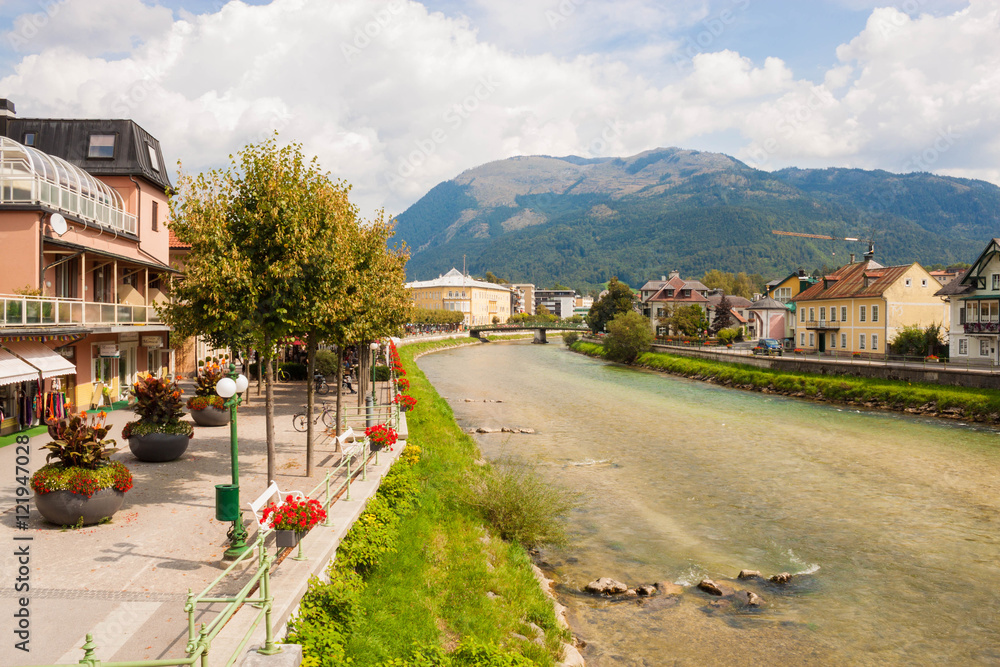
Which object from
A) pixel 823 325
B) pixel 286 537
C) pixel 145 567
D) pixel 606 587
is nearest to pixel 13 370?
pixel 145 567

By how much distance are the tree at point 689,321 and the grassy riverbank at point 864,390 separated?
1710cm

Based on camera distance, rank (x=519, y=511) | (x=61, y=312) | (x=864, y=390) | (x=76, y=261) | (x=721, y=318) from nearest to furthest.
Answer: (x=519, y=511)
(x=61, y=312)
(x=76, y=261)
(x=864, y=390)
(x=721, y=318)

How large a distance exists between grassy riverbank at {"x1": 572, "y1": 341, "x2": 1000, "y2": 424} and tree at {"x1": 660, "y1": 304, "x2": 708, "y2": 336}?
1710 cm

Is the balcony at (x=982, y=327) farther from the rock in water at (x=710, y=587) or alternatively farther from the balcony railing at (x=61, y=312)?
the balcony railing at (x=61, y=312)

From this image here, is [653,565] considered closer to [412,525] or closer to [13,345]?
[412,525]

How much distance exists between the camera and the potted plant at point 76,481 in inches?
401

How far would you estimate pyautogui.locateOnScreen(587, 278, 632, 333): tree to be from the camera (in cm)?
9200

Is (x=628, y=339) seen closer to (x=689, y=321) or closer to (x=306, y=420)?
(x=689, y=321)

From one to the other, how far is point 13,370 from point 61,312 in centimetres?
413

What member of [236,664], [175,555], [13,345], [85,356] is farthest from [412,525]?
[85,356]

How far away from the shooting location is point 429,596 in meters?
9.86

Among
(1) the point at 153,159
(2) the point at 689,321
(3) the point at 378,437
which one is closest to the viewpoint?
(3) the point at 378,437

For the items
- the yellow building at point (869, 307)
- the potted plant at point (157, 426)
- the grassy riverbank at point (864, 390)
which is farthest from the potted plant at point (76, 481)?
the yellow building at point (869, 307)

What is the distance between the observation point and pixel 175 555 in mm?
9195
